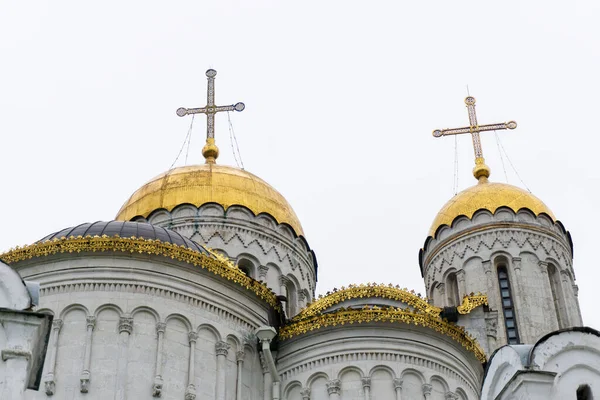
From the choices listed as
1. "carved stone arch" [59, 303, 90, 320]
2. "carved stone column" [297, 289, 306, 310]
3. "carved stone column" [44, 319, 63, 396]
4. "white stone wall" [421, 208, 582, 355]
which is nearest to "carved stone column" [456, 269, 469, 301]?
"white stone wall" [421, 208, 582, 355]

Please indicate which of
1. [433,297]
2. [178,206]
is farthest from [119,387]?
[433,297]

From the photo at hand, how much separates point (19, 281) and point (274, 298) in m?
8.37

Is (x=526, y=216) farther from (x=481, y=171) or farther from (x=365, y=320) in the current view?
(x=365, y=320)

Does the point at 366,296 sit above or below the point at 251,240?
below

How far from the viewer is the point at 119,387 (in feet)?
50.6

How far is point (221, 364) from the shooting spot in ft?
54.1

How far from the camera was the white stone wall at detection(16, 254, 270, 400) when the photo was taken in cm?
1555

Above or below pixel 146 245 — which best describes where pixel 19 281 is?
below

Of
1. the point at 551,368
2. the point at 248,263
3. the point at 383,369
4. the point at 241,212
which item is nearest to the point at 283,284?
the point at 248,263

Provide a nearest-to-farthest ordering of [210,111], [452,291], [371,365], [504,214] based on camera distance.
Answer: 1. [371,365]
2. [452,291]
3. [504,214]
4. [210,111]

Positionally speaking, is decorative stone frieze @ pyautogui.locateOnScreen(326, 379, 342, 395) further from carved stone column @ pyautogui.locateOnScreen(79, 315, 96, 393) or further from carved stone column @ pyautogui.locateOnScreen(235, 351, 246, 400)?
carved stone column @ pyautogui.locateOnScreen(79, 315, 96, 393)

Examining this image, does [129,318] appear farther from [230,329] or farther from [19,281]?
[19,281]

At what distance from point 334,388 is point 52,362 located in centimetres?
433

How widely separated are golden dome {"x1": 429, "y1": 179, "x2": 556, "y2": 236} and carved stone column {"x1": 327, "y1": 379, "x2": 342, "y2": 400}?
357 inches
